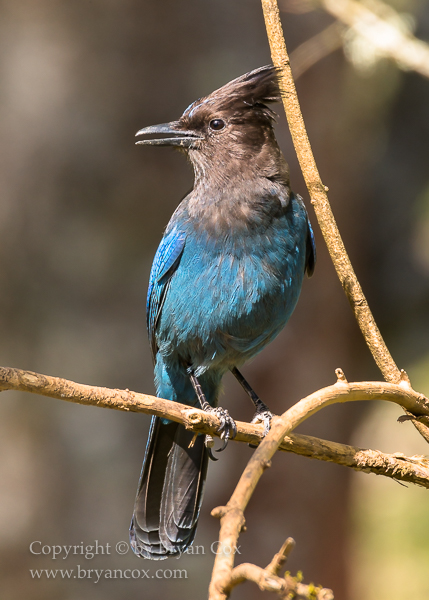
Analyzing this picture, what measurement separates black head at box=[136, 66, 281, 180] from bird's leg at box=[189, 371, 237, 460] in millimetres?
1346

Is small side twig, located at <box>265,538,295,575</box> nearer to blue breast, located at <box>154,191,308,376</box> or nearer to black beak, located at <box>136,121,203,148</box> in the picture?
blue breast, located at <box>154,191,308,376</box>

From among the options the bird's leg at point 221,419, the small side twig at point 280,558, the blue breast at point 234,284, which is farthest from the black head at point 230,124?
the small side twig at point 280,558

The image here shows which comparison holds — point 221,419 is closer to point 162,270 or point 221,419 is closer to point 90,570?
point 162,270

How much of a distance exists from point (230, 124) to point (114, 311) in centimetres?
256

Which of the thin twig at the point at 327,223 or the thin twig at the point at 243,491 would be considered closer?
the thin twig at the point at 243,491

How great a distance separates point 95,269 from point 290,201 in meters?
2.53

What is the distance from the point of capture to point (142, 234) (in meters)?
5.84

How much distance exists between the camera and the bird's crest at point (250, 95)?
3711 mm

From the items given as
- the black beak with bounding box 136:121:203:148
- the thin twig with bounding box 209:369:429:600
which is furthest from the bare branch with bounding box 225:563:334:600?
the black beak with bounding box 136:121:203:148

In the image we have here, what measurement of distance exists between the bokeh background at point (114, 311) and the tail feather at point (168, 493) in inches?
63.9

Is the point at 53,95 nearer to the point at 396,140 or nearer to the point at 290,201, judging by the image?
the point at 290,201

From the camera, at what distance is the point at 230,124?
3.83 meters

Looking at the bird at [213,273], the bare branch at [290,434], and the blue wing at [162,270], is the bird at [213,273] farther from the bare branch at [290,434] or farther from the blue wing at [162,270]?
the bare branch at [290,434]

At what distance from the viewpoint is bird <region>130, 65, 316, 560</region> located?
11.8 feet
